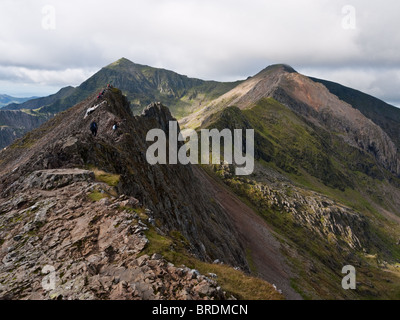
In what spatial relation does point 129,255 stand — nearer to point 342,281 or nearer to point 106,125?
point 106,125

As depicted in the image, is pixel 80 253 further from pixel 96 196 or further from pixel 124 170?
pixel 124 170

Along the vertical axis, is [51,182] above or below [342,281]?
above

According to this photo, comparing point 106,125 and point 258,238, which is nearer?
point 106,125

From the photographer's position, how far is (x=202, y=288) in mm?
13133

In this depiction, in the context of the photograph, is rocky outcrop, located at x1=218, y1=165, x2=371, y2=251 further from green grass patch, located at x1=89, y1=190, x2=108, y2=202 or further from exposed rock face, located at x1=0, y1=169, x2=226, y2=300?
exposed rock face, located at x1=0, y1=169, x2=226, y2=300

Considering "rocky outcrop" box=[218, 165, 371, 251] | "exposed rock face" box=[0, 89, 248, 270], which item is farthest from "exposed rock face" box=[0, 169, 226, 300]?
"rocky outcrop" box=[218, 165, 371, 251]

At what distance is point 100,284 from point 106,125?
37.1 metres

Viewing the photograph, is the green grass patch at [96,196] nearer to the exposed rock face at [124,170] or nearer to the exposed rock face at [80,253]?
the exposed rock face at [80,253]

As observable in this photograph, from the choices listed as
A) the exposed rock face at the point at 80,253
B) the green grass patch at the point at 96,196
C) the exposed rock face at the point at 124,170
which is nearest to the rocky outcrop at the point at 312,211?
the exposed rock face at the point at 124,170

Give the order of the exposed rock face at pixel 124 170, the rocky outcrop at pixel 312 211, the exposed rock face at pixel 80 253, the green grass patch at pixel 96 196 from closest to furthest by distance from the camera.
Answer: the exposed rock face at pixel 80 253
the green grass patch at pixel 96 196
the exposed rock face at pixel 124 170
the rocky outcrop at pixel 312 211

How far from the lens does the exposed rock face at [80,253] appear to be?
13312 mm
